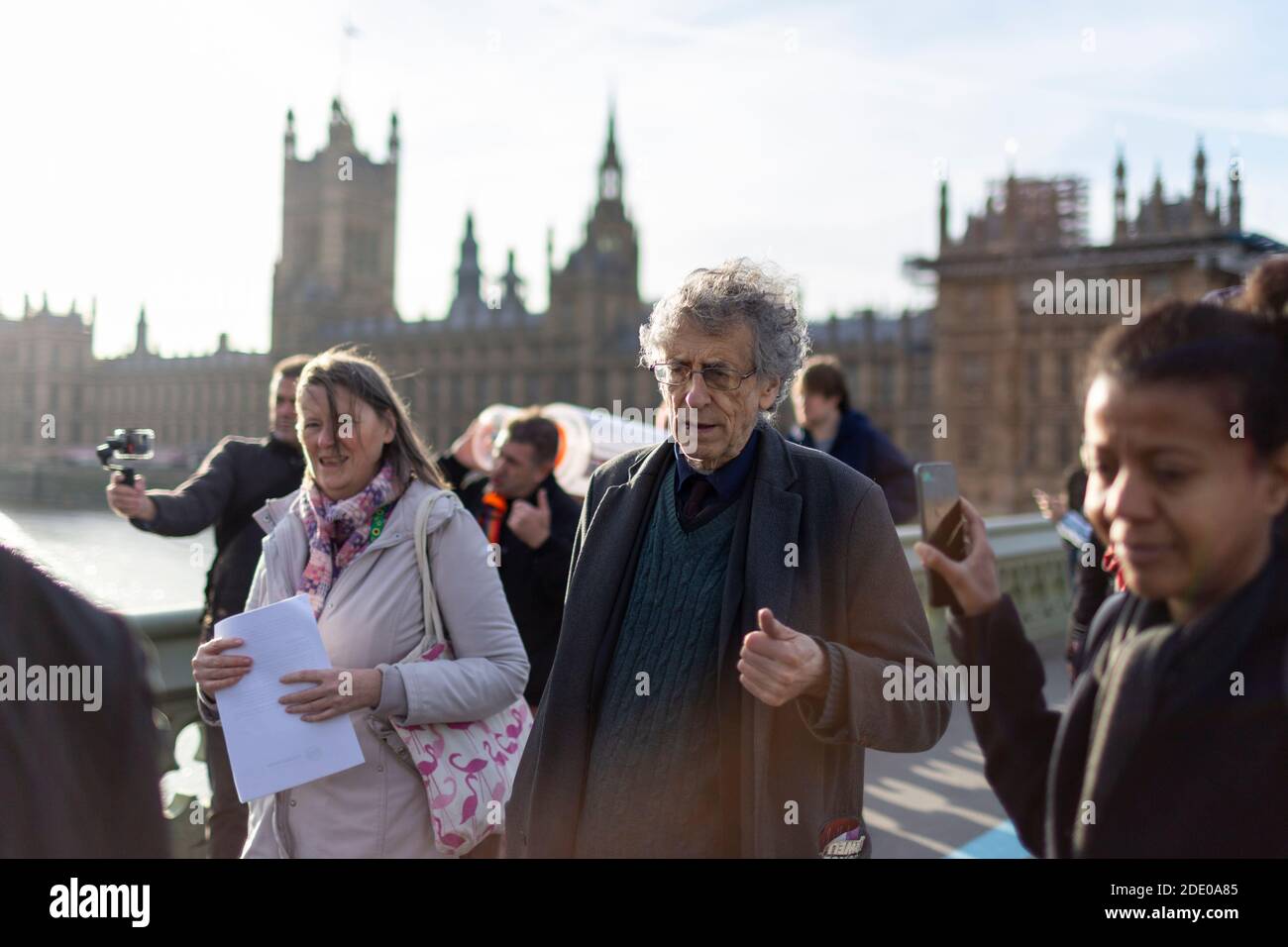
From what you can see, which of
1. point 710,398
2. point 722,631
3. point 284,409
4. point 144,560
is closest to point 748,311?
point 710,398

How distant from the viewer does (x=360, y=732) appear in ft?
7.11

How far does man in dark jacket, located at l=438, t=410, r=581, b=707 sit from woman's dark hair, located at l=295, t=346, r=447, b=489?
0.76 meters

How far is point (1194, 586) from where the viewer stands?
0.93 metres

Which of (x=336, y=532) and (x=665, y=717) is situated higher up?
(x=336, y=532)

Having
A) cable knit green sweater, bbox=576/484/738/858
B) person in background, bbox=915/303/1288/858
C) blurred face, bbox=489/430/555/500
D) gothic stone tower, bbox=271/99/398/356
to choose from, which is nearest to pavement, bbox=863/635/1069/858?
blurred face, bbox=489/430/555/500

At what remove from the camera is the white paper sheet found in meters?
2.01

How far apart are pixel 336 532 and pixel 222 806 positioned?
1091 mm

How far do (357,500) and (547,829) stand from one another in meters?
0.84

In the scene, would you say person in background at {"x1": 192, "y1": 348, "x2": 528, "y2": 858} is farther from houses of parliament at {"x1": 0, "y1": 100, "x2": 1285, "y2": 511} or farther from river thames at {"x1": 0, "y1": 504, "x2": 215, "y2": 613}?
houses of parliament at {"x1": 0, "y1": 100, "x2": 1285, "y2": 511}

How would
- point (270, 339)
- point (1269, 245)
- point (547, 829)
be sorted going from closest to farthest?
point (547, 829) < point (1269, 245) < point (270, 339)

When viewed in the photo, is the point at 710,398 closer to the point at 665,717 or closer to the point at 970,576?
the point at 665,717

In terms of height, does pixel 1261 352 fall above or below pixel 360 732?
above
